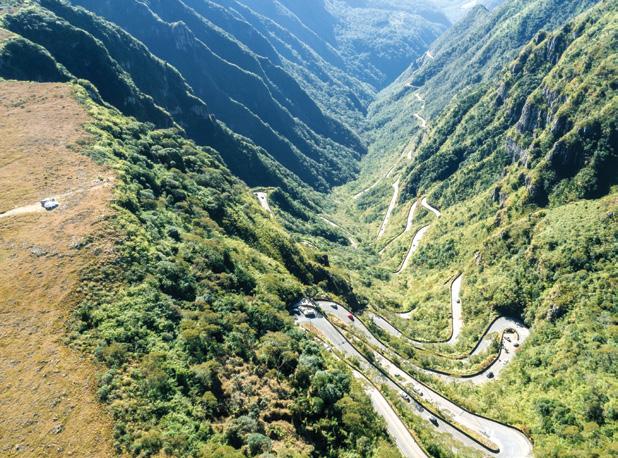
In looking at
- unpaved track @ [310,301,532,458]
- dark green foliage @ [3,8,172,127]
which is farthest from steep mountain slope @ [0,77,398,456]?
dark green foliage @ [3,8,172,127]

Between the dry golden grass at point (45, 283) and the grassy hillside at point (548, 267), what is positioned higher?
the grassy hillside at point (548, 267)

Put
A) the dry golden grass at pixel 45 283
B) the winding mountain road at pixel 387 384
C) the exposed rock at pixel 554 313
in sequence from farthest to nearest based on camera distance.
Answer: the exposed rock at pixel 554 313 < the winding mountain road at pixel 387 384 < the dry golden grass at pixel 45 283

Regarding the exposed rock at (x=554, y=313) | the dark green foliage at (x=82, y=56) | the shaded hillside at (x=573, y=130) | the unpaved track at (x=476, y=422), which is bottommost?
the dark green foliage at (x=82, y=56)

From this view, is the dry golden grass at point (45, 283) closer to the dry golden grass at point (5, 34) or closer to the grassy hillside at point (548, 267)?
the dry golden grass at point (5, 34)

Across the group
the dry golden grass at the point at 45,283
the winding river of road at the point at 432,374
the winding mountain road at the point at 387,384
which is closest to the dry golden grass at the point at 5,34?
the dry golden grass at the point at 45,283

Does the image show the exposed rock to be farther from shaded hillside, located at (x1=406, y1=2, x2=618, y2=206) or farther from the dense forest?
shaded hillside, located at (x1=406, y1=2, x2=618, y2=206)

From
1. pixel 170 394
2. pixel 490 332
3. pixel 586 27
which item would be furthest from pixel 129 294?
pixel 586 27

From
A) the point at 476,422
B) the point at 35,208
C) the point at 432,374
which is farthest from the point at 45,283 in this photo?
the point at 432,374

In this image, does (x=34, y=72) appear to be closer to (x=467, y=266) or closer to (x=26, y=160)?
(x=26, y=160)

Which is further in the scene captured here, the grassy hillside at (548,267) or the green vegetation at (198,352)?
the grassy hillside at (548,267)
